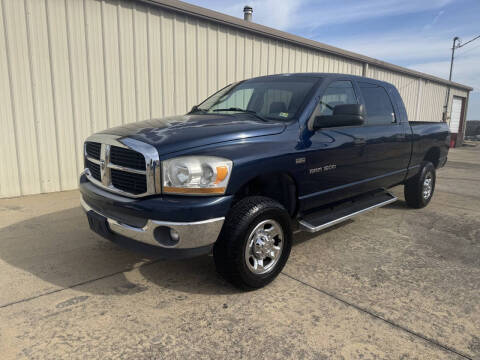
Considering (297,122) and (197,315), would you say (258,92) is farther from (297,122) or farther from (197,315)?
(197,315)

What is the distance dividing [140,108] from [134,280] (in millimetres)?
4391

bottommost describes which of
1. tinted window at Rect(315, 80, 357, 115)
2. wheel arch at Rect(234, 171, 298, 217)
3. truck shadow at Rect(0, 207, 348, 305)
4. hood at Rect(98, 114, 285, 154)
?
truck shadow at Rect(0, 207, 348, 305)

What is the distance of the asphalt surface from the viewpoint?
221cm

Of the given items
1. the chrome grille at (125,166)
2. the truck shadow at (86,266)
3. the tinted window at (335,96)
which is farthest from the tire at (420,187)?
the chrome grille at (125,166)

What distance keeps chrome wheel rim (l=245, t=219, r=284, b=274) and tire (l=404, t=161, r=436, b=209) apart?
10.7ft

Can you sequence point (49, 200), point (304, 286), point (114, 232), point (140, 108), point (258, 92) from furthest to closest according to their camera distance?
point (140, 108)
point (49, 200)
point (258, 92)
point (304, 286)
point (114, 232)

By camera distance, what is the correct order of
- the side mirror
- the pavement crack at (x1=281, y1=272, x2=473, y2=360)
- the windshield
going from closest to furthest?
1. the pavement crack at (x1=281, y1=272, x2=473, y2=360)
2. the side mirror
3. the windshield

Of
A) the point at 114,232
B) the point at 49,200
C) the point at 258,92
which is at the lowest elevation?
the point at 49,200

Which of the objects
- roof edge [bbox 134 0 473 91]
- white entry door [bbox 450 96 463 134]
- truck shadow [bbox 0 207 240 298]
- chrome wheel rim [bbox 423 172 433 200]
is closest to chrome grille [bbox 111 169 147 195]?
truck shadow [bbox 0 207 240 298]

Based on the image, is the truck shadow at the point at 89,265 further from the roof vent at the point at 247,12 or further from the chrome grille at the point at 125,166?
the roof vent at the point at 247,12

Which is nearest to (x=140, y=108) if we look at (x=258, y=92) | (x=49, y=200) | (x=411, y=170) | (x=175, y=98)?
(x=175, y=98)

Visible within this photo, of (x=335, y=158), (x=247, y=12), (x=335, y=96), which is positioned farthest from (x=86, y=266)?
(x=247, y=12)

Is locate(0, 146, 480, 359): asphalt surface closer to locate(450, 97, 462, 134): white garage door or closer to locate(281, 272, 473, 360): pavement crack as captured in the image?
locate(281, 272, 473, 360): pavement crack

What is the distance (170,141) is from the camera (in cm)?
262
